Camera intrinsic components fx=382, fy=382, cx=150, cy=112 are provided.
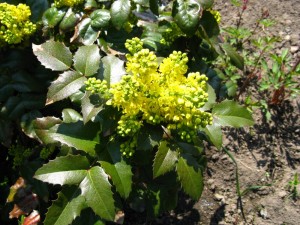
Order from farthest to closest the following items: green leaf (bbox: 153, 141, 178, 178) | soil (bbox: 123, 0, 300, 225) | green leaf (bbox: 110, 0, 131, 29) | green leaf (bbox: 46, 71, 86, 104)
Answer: soil (bbox: 123, 0, 300, 225) → green leaf (bbox: 110, 0, 131, 29) → green leaf (bbox: 46, 71, 86, 104) → green leaf (bbox: 153, 141, 178, 178)

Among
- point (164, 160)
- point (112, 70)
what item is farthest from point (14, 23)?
point (164, 160)

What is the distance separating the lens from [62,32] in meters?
1.97

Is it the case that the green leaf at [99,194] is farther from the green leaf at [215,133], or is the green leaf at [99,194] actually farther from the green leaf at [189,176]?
the green leaf at [215,133]

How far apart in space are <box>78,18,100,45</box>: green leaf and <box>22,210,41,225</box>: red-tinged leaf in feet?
3.45

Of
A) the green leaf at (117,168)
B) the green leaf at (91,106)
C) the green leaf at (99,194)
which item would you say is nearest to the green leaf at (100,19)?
the green leaf at (91,106)

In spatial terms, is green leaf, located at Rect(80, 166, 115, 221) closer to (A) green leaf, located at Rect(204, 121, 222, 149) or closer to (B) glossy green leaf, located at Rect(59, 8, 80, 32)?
(A) green leaf, located at Rect(204, 121, 222, 149)

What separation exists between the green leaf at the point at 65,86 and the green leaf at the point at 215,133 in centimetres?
60

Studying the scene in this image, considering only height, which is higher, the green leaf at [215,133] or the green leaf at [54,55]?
the green leaf at [54,55]

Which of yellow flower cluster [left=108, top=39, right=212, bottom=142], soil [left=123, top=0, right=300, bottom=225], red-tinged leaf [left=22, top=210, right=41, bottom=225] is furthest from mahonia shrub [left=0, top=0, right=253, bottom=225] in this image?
soil [left=123, top=0, right=300, bottom=225]

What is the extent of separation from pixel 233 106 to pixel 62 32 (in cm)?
95

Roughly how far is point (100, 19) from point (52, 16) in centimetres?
28

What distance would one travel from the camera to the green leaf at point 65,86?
167 centimetres

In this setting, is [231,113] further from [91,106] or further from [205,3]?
[91,106]

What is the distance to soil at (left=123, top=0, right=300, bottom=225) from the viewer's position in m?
2.71
